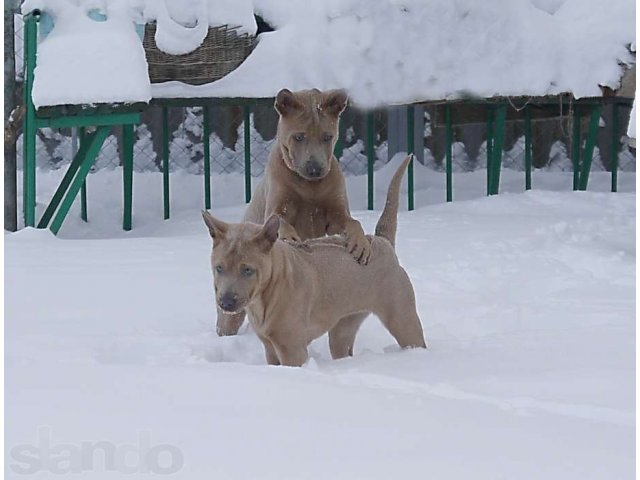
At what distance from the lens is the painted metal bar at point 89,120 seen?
8.08 metres

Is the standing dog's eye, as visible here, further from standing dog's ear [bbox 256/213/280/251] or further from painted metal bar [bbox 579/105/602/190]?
painted metal bar [bbox 579/105/602/190]

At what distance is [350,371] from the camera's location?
12.9 feet

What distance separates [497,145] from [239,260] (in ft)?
20.4

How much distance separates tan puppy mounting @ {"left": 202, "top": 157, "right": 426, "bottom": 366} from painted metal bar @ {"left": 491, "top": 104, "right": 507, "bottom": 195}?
5.09 meters

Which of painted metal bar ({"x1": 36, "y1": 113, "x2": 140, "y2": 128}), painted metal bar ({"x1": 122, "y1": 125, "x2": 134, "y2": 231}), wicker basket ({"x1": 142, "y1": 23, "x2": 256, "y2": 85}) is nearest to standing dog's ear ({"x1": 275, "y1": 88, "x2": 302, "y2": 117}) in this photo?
painted metal bar ({"x1": 36, "y1": 113, "x2": 140, "y2": 128})

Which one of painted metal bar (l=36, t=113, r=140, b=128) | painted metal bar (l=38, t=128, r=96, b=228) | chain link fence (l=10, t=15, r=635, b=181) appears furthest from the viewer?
chain link fence (l=10, t=15, r=635, b=181)

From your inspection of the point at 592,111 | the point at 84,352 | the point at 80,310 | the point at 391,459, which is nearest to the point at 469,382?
the point at 391,459

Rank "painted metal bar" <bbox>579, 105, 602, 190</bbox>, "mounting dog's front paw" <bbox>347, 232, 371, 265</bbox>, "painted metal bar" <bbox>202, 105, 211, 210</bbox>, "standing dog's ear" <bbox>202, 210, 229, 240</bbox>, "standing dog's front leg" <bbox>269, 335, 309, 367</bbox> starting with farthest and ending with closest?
1. "painted metal bar" <bbox>579, 105, 602, 190</bbox>
2. "painted metal bar" <bbox>202, 105, 211, 210</bbox>
3. "mounting dog's front paw" <bbox>347, 232, 371, 265</bbox>
4. "standing dog's front leg" <bbox>269, 335, 309, 367</bbox>
5. "standing dog's ear" <bbox>202, 210, 229, 240</bbox>

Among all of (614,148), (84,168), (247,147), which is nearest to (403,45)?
(247,147)

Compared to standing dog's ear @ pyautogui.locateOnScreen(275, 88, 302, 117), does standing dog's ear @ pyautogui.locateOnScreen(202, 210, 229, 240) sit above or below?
below

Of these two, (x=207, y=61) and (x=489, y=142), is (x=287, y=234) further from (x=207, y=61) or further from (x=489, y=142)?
(x=489, y=142)

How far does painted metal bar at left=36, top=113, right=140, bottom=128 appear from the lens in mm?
8078

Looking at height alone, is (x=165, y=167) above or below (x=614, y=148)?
below

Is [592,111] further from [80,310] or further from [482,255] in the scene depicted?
[80,310]
